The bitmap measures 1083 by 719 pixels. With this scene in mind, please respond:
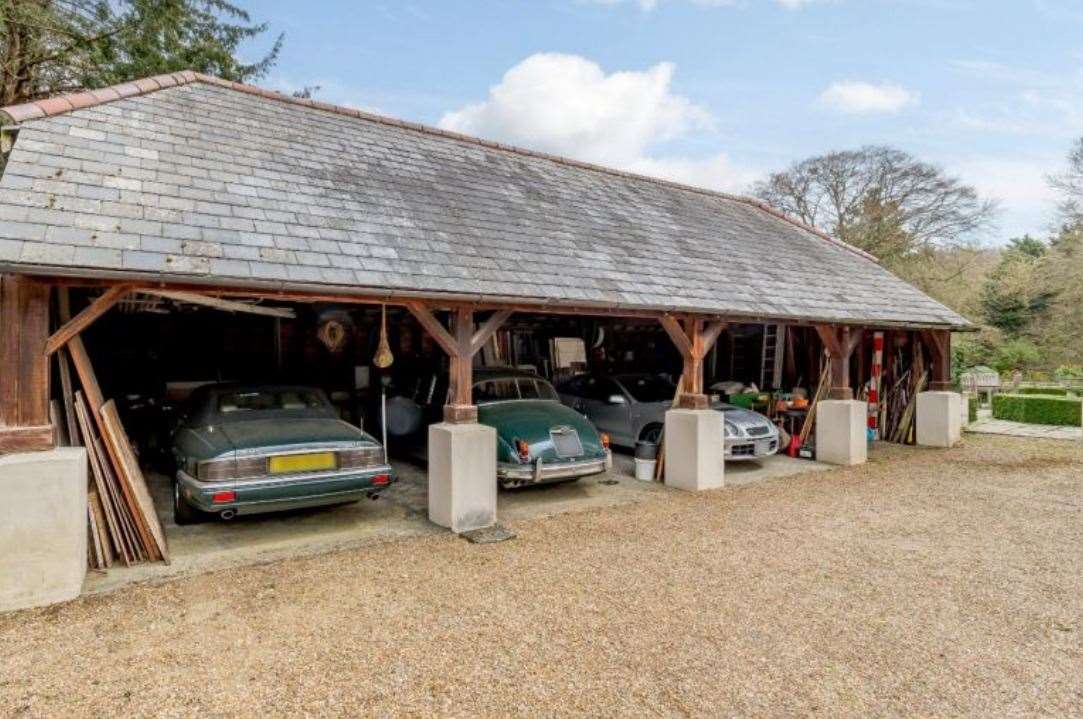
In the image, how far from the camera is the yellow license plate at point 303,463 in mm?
5109

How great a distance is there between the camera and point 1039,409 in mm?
14438

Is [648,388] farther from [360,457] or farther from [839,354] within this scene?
[360,457]

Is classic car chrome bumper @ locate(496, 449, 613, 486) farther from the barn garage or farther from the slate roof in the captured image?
the slate roof

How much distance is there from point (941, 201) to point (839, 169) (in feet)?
12.8

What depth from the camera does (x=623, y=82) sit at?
61.4 ft

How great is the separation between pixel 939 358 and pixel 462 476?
10.2 m

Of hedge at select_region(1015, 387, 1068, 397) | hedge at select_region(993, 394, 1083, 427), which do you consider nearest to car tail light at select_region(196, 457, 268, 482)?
hedge at select_region(993, 394, 1083, 427)

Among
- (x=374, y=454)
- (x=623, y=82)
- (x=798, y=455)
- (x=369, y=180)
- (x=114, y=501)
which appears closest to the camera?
(x=114, y=501)

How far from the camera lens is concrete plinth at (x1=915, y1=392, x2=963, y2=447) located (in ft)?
36.4

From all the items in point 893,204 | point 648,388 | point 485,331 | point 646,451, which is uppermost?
point 893,204

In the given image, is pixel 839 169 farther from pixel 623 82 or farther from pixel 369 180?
pixel 369 180

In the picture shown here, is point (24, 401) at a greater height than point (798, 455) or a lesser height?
greater

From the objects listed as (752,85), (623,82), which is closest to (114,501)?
(752,85)

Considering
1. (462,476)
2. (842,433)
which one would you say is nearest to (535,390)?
(462,476)
